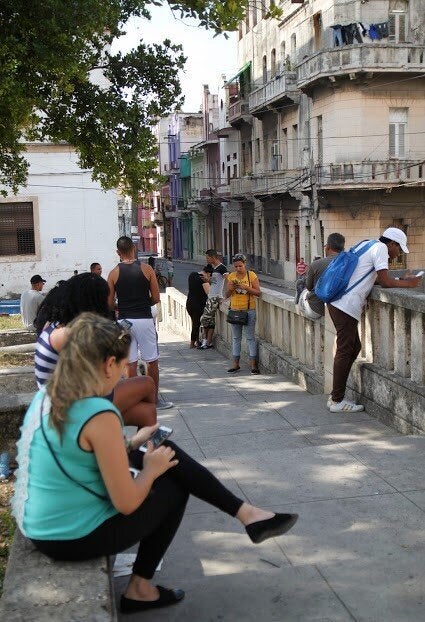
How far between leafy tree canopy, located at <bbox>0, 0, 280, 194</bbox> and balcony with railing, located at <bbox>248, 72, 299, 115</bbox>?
68.3 ft

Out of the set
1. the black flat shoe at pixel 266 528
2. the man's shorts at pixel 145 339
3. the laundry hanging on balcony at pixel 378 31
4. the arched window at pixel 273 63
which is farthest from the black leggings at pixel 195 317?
the arched window at pixel 273 63

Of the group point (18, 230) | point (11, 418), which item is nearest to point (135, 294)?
point (11, 418)

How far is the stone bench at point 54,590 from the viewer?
106 inches

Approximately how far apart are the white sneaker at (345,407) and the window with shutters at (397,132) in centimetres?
2656

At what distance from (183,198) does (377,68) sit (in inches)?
1565

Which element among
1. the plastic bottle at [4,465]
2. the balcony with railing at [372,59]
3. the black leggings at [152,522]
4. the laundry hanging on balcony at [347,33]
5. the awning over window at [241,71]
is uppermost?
the awning over window at [241,71]

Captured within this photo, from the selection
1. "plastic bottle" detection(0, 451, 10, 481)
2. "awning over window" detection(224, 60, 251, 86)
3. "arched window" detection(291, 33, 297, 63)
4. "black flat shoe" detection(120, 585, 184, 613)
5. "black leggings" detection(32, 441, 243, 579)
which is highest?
"awning over window" detection(224, 60, 251, 86)

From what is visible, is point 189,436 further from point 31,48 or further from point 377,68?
point 377,68

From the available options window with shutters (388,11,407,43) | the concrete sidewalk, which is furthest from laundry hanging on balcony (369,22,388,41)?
the concrete sidewalk

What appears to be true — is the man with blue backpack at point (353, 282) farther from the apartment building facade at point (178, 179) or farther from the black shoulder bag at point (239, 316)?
the apartment building facade at point (178, 179)

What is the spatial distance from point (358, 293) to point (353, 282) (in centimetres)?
10

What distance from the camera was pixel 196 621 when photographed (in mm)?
3250

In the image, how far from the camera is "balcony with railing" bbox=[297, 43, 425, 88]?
3038 centimetres

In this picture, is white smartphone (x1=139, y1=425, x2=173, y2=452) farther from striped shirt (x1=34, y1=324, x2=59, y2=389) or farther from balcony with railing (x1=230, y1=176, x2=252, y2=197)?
balcony with railing (x1=230, y1=176, x2=252, y2=197)
